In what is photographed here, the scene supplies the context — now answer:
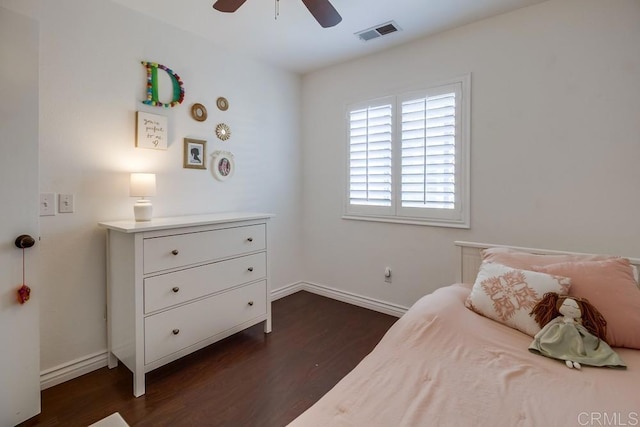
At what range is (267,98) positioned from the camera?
10.8ft

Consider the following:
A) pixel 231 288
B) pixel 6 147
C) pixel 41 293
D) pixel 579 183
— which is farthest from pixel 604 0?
pixel 41 293

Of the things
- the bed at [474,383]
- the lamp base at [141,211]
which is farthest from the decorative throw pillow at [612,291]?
the lamp base at [141,211]

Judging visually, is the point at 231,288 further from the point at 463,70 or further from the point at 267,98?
the point at 463,70

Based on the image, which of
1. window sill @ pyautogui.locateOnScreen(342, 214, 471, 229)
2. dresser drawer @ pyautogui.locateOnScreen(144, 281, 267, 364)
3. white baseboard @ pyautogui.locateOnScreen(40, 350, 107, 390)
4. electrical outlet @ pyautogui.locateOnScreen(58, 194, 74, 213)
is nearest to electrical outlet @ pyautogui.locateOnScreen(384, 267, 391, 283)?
window sill @ pyautogui.locateOnScreen(342, 214, 471, 229)

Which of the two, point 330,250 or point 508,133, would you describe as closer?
point 508,133

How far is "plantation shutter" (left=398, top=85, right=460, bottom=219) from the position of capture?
8.54ft

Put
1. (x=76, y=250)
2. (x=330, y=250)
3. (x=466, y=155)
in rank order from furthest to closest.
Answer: (x=330, y=250), (x=466, y=155), (x=76, y=250)

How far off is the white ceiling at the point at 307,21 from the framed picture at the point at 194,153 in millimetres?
923

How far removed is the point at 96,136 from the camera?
2102mm

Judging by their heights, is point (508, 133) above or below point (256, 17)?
below

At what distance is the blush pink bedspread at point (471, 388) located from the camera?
3.12ft

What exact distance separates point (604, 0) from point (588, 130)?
842 millimetres

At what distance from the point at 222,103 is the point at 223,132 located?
0.88 ft
